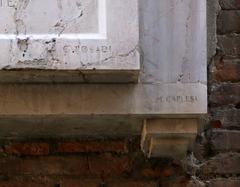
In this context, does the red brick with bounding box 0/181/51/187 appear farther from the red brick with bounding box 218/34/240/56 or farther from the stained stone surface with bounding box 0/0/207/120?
the red brick with bounding box 218/34/240/56

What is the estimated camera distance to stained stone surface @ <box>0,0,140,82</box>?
2.35 meters

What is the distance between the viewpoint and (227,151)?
2.81 metres

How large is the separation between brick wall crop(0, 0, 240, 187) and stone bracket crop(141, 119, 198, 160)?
0.08 m

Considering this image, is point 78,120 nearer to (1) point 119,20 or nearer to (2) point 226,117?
(1) point 119,20

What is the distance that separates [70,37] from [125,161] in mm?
625

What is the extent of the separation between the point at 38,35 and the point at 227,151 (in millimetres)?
867

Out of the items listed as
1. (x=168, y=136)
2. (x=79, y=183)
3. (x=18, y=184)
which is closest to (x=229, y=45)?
(x=168, y=136)

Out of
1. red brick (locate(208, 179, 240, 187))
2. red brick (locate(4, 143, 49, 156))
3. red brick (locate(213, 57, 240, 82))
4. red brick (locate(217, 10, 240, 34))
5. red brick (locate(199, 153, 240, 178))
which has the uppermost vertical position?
red brick (locate(217, 10, 240, 34))

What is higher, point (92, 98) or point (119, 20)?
point (119, 20)

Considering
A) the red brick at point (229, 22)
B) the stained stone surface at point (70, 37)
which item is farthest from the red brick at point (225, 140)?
the stained stone surface at point (70, 37)

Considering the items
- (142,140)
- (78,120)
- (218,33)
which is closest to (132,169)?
(142,140)

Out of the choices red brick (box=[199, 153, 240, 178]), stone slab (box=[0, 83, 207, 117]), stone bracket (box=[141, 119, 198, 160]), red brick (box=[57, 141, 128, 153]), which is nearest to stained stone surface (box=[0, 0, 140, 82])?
stone slab (box=[0, 83, 207, 117])

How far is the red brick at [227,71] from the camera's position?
2859 mm

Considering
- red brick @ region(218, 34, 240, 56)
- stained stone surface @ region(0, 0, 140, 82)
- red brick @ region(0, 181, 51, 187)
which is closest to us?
stained stone surface @ region(0, 0, 140, 82)
